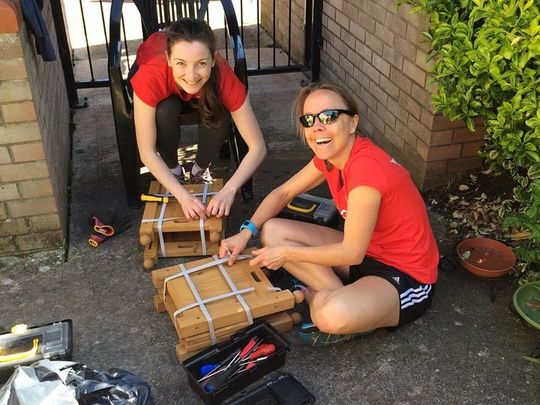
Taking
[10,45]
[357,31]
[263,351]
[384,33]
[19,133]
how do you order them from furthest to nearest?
[357,31] < [384,33] < [19,133] < [10,45] < [263,351]

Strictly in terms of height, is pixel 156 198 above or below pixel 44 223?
above

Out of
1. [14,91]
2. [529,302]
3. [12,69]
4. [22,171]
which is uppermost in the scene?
[12,69]

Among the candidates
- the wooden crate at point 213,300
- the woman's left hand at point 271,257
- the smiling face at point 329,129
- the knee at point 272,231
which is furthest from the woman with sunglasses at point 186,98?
the smiling face at point 329,129

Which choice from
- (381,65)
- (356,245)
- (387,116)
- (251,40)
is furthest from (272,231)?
(251,40)

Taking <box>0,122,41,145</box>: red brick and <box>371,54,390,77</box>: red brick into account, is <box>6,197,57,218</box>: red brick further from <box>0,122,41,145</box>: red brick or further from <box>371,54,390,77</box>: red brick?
<box>371,54,390,77</box>: red brick

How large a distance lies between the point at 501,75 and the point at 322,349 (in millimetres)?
1411

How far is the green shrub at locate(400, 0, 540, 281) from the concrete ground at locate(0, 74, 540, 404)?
1.25 ft

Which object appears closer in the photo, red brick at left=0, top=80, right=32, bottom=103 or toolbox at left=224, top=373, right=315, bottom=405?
toolbox at left=224, top=373, right=315, bottom=405

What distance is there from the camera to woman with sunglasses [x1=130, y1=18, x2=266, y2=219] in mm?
2855

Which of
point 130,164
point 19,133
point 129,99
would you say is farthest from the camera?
point 130,164

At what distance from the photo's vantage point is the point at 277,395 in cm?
226

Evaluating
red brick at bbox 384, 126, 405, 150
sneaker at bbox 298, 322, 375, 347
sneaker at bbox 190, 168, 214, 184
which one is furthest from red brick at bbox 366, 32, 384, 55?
sneaker at bbox 298, 322, 375, 347

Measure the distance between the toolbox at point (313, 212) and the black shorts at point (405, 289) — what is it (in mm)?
446

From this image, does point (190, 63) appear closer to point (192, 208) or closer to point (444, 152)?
point (192, 208)
